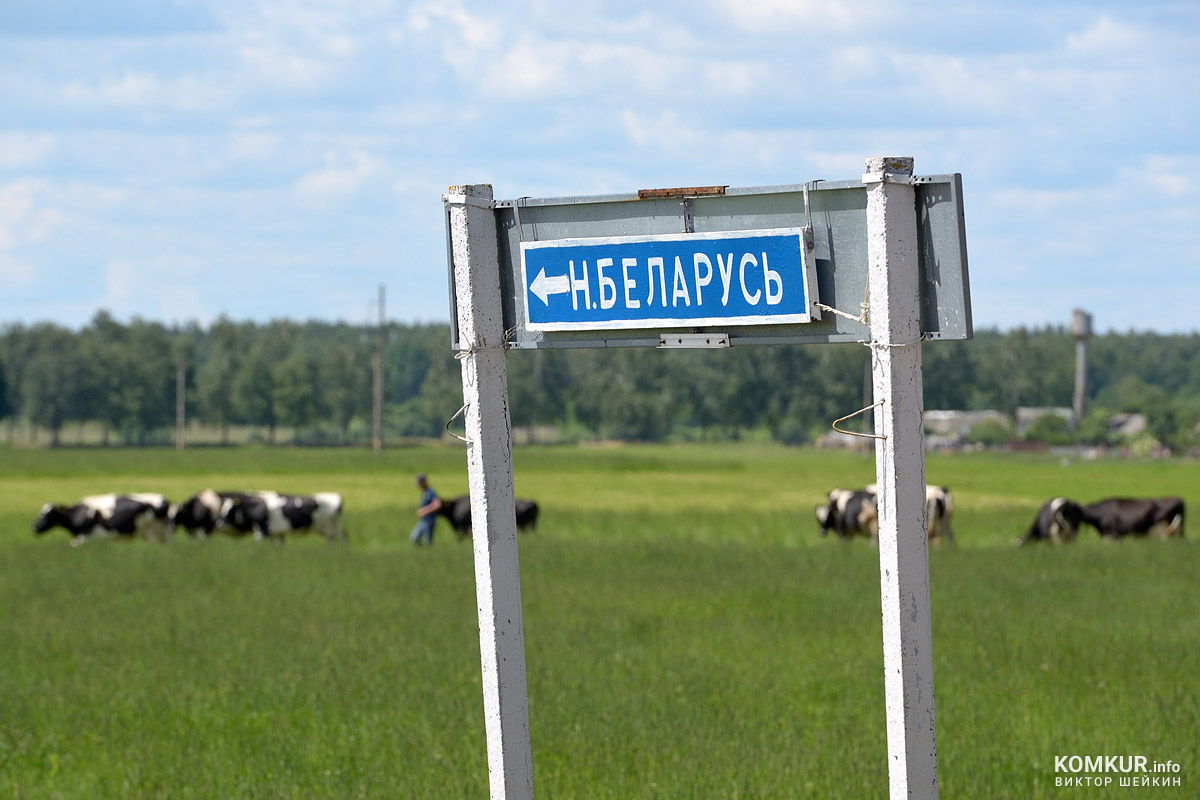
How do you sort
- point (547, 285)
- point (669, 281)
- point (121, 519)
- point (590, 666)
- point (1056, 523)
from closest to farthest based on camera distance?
point (669, 281)
point (547, 285)
point (590, 666)
point (1056, 523)
point (121, 519)

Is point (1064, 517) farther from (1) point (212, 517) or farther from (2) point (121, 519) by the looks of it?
(2) point (121, 519)

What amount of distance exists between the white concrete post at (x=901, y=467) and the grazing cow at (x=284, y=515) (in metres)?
23.7

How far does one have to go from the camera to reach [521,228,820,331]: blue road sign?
529cm

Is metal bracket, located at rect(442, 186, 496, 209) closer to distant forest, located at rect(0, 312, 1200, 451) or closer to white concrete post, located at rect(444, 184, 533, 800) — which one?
white concrete post, located at rect(444, 184, 533, 800)

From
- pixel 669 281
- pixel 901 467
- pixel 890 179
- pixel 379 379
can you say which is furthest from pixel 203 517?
pixel 379 379

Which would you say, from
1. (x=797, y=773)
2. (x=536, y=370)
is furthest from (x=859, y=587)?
(x=536, y=370)

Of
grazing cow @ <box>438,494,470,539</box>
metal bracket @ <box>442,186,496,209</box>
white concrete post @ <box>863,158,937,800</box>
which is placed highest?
metal bracket @ <box>442,186,496,209</box>

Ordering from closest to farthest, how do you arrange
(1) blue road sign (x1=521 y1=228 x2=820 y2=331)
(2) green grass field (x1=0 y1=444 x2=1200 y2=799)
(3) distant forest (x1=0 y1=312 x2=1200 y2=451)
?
(1) blue road sign (x1=521 y1=228 x2=820 y2=331), (2) green grass field (x1=0 y1=444 x2=1200 y2=799), (3) distant forest (x1=0 y1=312 x2=1200 y2=451)

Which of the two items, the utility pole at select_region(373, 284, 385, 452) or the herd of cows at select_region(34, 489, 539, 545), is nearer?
the herd of cows at select_region(34, 489, 539, 545)

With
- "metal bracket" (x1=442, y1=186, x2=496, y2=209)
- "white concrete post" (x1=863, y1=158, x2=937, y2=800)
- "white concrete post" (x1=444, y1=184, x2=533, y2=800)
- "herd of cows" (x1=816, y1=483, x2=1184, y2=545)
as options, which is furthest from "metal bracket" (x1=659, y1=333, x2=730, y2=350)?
"herd of cows" (x1=816, y1=483, x2=1184, y2=545)

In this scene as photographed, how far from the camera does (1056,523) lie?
87.9ft

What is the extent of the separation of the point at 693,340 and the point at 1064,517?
2335 centimetres

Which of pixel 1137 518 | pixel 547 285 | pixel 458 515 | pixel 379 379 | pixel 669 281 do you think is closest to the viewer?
pixel 669 281

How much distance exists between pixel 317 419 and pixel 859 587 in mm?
109833
